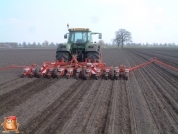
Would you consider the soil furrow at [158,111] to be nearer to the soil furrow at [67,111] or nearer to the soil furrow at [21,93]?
the soil furrow at [67,111]

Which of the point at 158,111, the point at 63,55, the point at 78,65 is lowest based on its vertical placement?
the point at 158,111

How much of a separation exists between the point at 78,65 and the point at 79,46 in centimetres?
175

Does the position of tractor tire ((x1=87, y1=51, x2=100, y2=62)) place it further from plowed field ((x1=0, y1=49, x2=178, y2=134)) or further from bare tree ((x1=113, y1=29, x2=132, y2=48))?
bare tree ((x1=113, y1=29, x2=132, y2=48))

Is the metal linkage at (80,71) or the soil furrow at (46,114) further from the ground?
the metal linkage at (80,71)

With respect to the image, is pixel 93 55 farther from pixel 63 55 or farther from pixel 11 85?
pixel 11 85

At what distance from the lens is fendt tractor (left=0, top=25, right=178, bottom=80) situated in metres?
9.97

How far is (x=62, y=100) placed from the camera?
6605 mm

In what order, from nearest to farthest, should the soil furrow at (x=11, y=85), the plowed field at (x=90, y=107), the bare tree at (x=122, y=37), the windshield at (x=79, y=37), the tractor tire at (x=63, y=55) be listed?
the plowed field at (x=90, y=107) → the soil furrow at (x=11, y=85) → the tractor tire at (x=63, y=55) → the windshield at (x=79, y=37) → the bare tree at (x=122, y=37)

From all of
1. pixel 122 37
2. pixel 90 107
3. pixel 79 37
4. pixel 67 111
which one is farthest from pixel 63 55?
pixel 122 37

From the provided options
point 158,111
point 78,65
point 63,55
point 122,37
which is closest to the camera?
point 158,111

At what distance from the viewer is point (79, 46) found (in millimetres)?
11844

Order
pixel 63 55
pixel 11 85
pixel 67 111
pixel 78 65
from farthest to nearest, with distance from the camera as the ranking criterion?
pixel 63 55
pixel 78 65
pixel 11 85
pixel 67 111

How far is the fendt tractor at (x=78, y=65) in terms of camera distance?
Result: 9.97 metres

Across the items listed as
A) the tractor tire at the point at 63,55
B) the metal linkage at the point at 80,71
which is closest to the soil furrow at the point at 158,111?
the metal linkage at the point at 80,71
